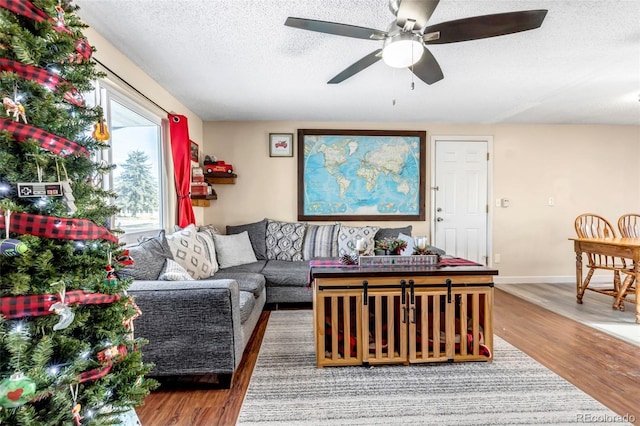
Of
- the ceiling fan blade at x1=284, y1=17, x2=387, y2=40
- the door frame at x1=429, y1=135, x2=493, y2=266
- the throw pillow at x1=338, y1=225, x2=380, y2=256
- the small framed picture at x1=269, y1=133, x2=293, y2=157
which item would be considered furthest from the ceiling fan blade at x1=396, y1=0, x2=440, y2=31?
the door frame at x1=429, y1=135, x2=493, y2=266

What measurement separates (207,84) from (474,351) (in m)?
3.15

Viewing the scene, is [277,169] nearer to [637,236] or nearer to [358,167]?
[358,167]

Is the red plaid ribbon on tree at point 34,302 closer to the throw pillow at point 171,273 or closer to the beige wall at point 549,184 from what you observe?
the throw pillow at point 171,273

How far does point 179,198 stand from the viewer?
3473 mm

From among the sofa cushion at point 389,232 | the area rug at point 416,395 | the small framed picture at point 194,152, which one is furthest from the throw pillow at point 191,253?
the sofa cushion at point 389,232

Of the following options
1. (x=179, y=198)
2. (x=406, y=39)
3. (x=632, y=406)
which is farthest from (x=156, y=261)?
(x=632, y=406)

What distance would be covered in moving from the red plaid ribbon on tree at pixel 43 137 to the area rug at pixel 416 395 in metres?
1.49

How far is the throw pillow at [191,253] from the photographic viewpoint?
2672 millimetres

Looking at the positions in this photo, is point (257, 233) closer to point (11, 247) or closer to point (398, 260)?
point (398, 260)

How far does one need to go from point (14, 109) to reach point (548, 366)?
3036 millimetres

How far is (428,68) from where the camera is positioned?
2.16 meters

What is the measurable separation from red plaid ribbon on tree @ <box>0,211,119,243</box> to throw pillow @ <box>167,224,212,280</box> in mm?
1721

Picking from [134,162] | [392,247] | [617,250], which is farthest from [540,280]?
[134,162]

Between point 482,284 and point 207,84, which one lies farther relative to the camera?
point 207,84
